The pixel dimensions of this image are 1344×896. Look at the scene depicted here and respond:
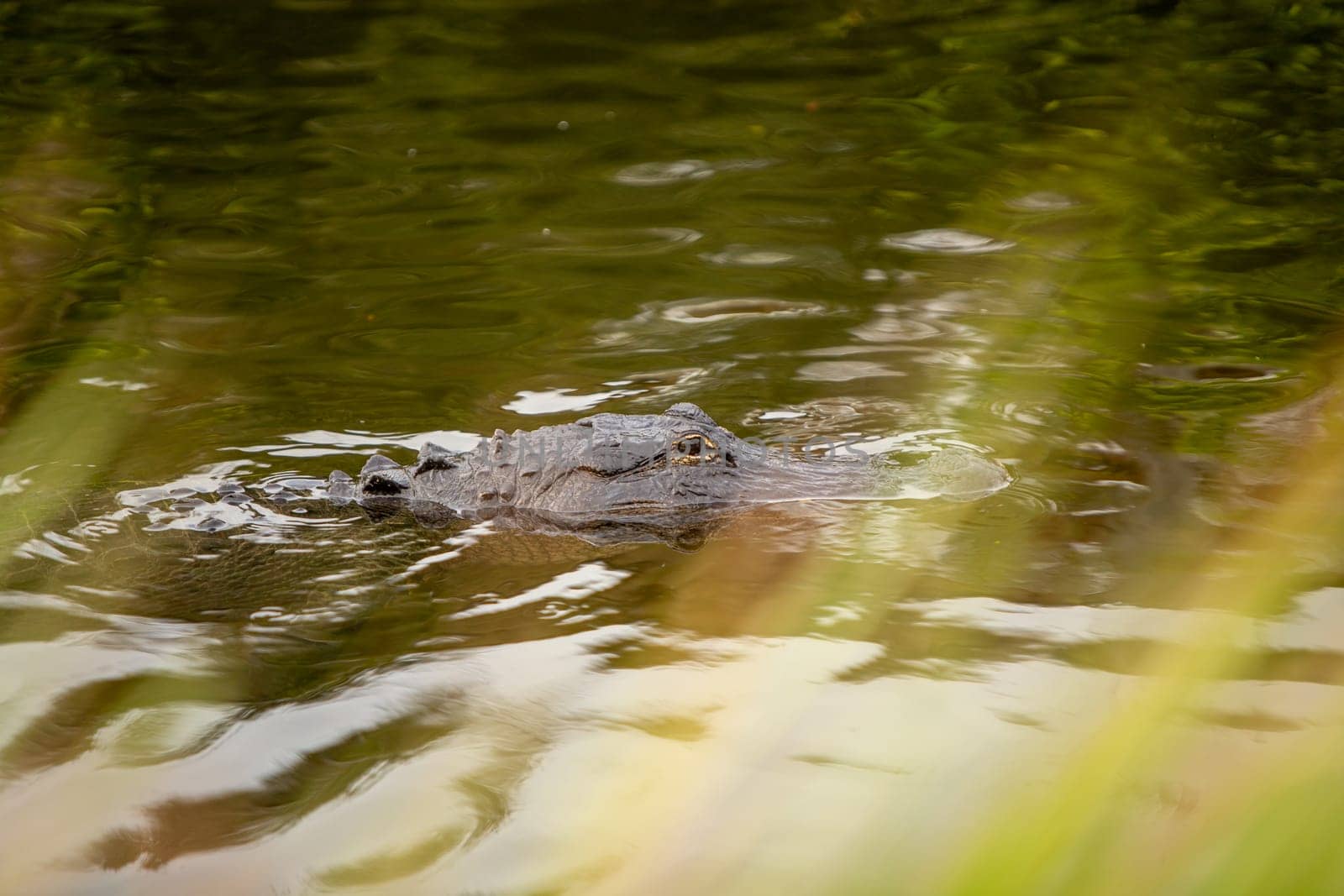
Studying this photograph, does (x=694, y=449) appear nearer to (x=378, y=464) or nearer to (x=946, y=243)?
(x=378, y=464)

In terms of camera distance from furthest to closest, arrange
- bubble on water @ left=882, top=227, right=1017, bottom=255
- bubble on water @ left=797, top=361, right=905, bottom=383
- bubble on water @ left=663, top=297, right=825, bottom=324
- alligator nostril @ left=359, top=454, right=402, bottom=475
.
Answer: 1. bubble on water @ left=882, top=227, right=1017, bottom=255
2. bubble on water @ left=663, top=297, right=825, bottom=324
3. bubble on water @ left=797, top=361, right=905, bottom=383
4. alligator nostril @ left=359, top=454, right=402, bottom=475

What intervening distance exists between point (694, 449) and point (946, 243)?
315cm

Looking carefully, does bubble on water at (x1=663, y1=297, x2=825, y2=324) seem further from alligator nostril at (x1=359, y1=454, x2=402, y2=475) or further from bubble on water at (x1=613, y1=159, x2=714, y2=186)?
alligator nostril at (x1=359, y1=454, x2=402, y2=475)

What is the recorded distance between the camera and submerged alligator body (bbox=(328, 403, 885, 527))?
4.82 m

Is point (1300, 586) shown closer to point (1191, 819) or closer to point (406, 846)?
point (1191, 819)

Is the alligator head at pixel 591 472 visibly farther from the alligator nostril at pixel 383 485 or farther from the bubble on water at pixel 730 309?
the bubble on water at pixel 730 309

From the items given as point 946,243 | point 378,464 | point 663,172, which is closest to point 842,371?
point 946,243

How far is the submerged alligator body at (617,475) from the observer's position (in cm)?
482

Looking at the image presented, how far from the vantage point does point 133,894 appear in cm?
283

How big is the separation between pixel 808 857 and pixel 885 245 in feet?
16.5

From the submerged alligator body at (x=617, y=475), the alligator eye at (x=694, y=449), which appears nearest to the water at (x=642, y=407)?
the submerged alligator body at (x=617, y=475)

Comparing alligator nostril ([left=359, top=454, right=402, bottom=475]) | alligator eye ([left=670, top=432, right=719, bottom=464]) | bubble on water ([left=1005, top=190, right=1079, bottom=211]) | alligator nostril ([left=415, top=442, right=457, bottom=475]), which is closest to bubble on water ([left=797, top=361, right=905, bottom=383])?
alligator eye ([left=670, top=432, right=719, bottom=464])

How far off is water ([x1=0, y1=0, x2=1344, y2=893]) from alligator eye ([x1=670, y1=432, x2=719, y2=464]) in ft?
0.94

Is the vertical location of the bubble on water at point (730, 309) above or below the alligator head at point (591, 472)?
above
